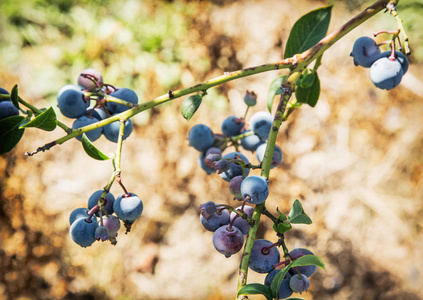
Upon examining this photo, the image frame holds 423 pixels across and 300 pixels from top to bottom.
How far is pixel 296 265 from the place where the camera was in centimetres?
73

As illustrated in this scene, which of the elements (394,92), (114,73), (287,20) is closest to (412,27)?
(394,92)

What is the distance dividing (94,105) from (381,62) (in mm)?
800

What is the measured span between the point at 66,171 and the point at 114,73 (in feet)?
3.67

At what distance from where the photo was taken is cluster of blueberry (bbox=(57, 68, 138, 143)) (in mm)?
1015

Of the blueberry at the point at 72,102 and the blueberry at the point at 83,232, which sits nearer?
the blueberry at the point at 83,232

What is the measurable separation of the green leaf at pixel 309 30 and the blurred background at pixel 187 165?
2333 millimetres

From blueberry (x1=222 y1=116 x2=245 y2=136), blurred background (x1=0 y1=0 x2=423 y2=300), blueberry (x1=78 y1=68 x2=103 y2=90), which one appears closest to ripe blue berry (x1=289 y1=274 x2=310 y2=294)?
blueberry (x1=222 y1=116 x2=245 y2=136)

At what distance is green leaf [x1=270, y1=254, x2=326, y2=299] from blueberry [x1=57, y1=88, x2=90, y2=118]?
26.1 inches

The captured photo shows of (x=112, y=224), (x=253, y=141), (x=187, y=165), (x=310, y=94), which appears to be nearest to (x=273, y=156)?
(x=253, y=141)

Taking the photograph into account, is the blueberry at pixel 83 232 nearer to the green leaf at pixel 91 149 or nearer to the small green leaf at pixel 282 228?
the green leaf at pixel 91 149

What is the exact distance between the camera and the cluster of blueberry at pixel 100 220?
90 centimetres

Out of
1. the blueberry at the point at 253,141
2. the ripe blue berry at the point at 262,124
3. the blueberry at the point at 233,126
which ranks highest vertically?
the blueberry at the point at 233,126

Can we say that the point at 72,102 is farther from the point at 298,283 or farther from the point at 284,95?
the point at 298,283

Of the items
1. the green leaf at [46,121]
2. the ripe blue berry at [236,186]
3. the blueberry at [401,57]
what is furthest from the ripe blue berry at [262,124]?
the green leaf at [46,121]
